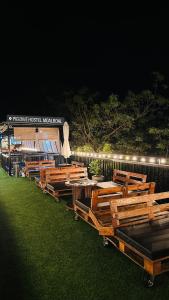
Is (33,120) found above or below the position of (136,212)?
above

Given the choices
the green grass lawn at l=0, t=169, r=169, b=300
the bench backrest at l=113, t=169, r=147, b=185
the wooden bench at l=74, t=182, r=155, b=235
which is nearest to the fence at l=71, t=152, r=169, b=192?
the bench backrest at l=113, t=169, r=147, b=185

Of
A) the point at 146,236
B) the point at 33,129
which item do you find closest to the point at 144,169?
the point at 146,236

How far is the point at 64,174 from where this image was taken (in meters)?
9.69

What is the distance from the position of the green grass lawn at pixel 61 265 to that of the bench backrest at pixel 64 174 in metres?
2.26

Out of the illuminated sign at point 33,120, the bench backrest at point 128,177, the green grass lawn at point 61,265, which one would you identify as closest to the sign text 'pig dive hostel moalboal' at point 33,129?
the illuminated sign at point 33,120

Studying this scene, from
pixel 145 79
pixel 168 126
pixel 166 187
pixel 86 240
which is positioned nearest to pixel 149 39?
pixel 145 79

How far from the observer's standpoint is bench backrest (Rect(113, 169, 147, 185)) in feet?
26.5

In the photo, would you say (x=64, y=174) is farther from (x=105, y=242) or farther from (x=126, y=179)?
(x=105, y=242)

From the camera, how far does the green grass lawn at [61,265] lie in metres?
3.84

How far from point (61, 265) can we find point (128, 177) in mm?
4730

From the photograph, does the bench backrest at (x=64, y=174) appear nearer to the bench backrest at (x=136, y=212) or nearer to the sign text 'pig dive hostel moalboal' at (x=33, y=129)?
the bench backrest at (x=136, y=212)

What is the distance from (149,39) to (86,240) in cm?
1861

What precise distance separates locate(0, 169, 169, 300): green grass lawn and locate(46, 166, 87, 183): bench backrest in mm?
2265

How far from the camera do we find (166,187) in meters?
7.48
